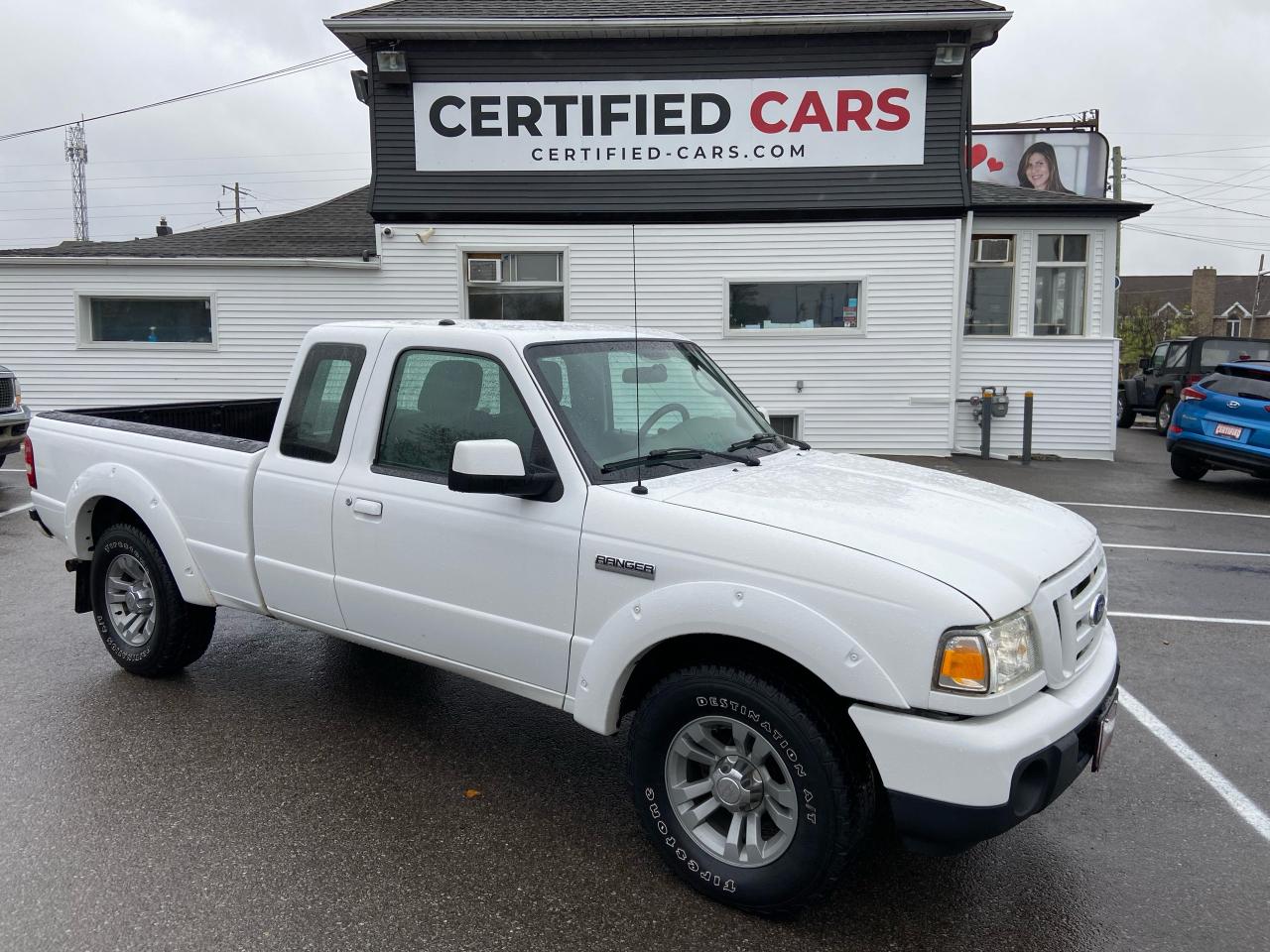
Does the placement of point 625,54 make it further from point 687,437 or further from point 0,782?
point 0,782

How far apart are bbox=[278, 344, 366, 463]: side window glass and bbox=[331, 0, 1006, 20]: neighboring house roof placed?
11352 millimetres

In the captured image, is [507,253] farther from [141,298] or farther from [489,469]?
[489,469]

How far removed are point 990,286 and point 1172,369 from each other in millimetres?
7617

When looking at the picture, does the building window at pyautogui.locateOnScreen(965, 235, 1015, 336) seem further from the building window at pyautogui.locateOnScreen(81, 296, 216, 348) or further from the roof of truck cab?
the roof of truck cab

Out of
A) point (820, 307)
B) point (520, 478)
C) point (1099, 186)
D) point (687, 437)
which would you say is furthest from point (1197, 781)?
point (1099, 186)

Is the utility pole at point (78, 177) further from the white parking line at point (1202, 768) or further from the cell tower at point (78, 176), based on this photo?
the white parking line at point (1202, 768)

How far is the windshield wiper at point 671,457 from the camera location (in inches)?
141

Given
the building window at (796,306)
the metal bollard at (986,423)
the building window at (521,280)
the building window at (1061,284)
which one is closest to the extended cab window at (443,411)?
the building window at (521,280)

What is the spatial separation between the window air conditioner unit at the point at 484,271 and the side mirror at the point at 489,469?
39.1 feet

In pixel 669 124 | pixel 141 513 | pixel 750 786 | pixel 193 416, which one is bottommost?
pixel 750 786

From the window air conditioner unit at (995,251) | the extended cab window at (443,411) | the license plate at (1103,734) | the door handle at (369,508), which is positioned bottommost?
the license plate at (1103,734)

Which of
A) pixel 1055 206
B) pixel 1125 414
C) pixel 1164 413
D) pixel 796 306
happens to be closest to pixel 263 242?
pixel 796 306

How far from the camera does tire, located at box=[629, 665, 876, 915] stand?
2873 millimetres

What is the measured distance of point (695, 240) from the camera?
14.5 m
